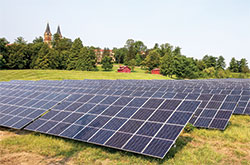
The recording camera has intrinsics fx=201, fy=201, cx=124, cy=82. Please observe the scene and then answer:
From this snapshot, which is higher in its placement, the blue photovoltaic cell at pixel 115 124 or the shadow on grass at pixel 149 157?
the blue photovoltaic cell at pixel 115 124

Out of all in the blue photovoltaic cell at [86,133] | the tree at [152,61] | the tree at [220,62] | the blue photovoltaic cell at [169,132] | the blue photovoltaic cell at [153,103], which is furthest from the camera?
the tree at [220,62]

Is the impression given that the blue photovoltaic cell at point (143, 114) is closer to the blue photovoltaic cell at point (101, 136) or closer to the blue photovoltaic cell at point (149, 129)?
the blue photovoltaic cell at point (149, 129)

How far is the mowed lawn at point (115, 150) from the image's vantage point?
9297mm

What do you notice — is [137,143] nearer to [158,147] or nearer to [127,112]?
[158,147]

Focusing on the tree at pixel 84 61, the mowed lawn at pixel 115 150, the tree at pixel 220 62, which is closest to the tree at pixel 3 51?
the tree at pixel 84 61

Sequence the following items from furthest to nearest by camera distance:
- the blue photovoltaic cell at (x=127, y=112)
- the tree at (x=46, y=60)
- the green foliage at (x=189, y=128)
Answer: the tree at (x=46, y=60), the green foliage at (x=189, y=128), the blue photovoltaic cell at (x=127, y=112)

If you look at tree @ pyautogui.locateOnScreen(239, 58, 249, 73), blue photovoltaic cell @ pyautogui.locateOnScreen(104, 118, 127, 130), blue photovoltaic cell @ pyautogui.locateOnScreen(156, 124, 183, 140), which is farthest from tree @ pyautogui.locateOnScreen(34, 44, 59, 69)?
tree @ pyautogui.locateOnScreen(239, 58, 249, 73)

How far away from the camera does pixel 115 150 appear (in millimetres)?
10211

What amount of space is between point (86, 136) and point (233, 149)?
7780mm

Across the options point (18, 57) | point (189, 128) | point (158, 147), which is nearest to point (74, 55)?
point (18, 57)

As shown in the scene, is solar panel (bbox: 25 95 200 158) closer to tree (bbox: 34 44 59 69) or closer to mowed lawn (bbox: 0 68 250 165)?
mowed lawn (bbox: 0 68 250 165)

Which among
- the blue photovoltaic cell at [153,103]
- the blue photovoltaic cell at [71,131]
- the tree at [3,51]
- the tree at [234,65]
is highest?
the tree at [3,51]

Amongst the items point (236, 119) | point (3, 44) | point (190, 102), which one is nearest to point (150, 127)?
point (190, 102)

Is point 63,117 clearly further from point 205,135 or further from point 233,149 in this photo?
point 233,149
